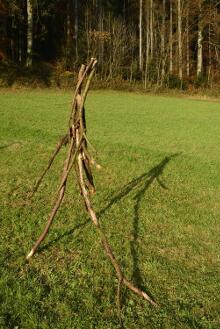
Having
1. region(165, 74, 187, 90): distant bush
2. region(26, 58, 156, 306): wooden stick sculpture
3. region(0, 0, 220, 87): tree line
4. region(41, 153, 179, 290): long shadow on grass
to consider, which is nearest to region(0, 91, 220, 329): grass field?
region(41, 153, 179, 290): long shadow on grass

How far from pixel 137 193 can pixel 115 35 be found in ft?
109

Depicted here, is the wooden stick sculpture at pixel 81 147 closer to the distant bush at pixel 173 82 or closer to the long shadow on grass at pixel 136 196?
the long shadow on grass at pixel 136 196

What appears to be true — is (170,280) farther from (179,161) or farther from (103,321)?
(179,161)

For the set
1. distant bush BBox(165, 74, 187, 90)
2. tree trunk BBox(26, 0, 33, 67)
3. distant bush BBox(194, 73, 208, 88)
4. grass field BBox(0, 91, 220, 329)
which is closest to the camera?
grass field BBox(0, 91, 220, 329)

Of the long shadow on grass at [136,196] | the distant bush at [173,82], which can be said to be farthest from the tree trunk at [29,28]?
the long shadow on grass at [136,196]

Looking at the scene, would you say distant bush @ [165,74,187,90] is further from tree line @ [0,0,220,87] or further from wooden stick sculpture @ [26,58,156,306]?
wooden stick sculpture @ [26,58,156,306]

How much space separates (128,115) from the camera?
21.5 metres

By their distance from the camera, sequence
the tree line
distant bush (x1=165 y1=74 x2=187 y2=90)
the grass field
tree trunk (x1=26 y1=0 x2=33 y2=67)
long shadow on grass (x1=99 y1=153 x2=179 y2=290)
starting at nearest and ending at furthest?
the grass field, long shadow on grass (x1=99 y1=153 x2=179 y2=290), tree trunk (x1=26 y1=0 x2=33 y2=67), the tree line, distant bush (x1=165 y1=74 x2=187 y2=90)

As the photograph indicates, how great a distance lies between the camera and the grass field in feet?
13.5

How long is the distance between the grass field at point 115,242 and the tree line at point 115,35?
87.5 feet

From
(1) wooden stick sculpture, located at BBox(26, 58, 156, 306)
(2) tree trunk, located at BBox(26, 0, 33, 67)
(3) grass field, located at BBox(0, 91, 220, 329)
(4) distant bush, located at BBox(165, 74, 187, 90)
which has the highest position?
(2) tree trunk, located at BBox(26, 0, 33, 67)

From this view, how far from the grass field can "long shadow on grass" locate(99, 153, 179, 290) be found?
21 mm

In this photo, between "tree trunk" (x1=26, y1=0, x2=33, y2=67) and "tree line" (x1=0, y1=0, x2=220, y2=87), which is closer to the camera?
"tree trunk" (x1=26, y1=0, x2=33, y2=67)

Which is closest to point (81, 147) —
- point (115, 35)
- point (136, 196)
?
point (136, 196)
